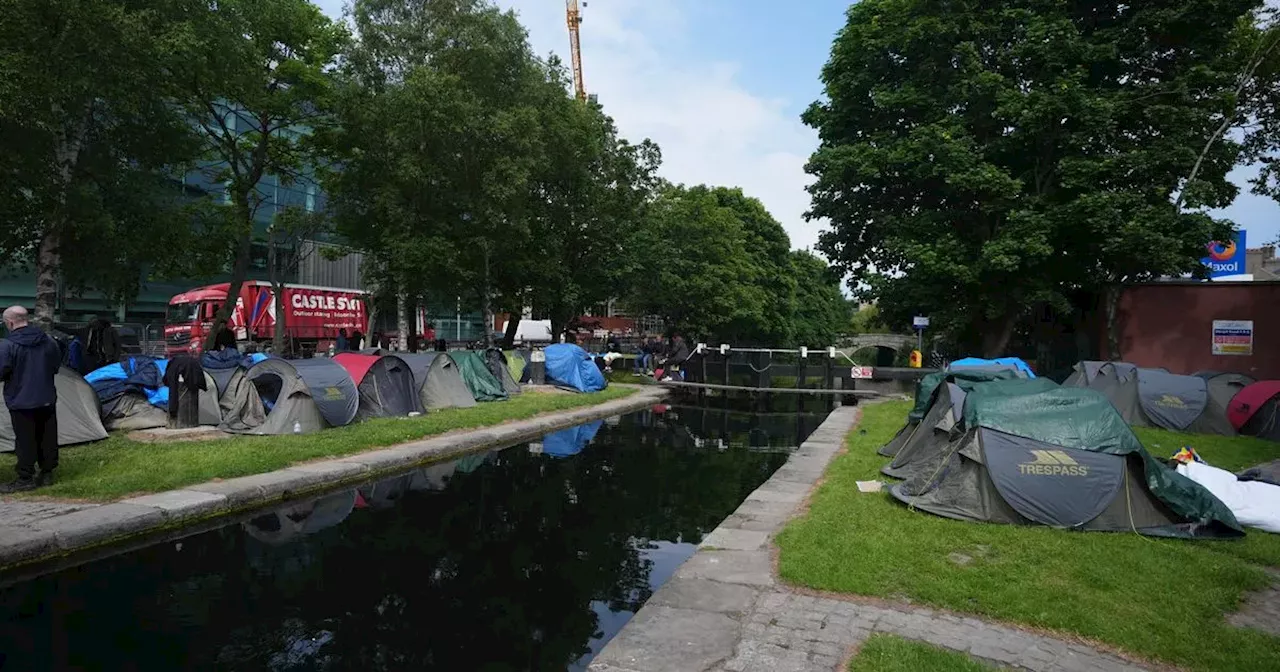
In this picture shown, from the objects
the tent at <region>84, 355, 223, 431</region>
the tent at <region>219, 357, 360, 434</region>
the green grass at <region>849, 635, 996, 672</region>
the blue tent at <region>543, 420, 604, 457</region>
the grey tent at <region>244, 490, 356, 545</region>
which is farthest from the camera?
the blue tent at <region>543, 420, 604, 457</region>

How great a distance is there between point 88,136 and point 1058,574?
1689cm

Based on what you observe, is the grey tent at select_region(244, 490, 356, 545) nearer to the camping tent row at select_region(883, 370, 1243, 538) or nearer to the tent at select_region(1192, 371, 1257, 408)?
the camping tent row at select_region(883, 370, 1243, 538)

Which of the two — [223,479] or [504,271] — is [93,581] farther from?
[504,271]

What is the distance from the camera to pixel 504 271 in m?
24.2

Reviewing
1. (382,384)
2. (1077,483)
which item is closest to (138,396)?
(382,384)

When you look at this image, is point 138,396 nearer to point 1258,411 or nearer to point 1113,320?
point 1258,411

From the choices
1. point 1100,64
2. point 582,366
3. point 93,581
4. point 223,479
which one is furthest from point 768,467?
point 1100,64

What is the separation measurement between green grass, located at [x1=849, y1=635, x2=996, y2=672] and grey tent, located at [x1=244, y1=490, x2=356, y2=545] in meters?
5.53

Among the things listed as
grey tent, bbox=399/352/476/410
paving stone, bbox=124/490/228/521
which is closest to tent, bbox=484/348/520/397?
grey tent, bbox=399/352/476/410

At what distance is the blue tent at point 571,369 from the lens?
70.9ft

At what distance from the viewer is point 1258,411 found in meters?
14.0

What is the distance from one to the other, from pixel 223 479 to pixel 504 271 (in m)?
16.1

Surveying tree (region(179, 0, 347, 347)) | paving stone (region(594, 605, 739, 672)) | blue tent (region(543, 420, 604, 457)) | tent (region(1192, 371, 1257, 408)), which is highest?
tree (region(179, 0, 347, 347))

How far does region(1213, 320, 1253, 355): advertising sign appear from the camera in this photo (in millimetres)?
20984
